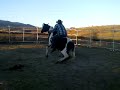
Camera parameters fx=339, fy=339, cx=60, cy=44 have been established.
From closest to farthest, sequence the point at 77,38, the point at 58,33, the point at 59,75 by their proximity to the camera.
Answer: the point at 59,75 < the point at 58,33 < the point at 77,38

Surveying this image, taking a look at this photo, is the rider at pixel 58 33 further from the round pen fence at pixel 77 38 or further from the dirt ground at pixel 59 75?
the round pen fence at pixel 77 38

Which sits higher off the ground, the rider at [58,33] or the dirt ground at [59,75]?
the rider at [58,33]

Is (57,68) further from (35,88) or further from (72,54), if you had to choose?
(35,88)

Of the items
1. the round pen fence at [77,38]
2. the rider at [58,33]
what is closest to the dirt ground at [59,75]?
the rider at [58,33]

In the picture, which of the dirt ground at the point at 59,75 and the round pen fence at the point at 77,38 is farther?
the round pen fence at the point at 77,38

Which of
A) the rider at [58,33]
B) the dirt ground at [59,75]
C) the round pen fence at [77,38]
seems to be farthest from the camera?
the round pen fence at [77,38]

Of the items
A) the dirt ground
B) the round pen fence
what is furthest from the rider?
the round pen fence

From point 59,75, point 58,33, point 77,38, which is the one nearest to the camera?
point 59,75

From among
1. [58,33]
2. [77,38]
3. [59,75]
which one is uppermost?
[58,33]

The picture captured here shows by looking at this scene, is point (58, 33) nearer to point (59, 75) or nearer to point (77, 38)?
point (59, 75)

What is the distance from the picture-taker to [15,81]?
35.6 ft

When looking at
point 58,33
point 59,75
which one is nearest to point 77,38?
point 58,33

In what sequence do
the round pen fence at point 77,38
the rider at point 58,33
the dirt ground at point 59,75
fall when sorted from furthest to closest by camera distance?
the round pen fence at point 77,38, the rider at point 58,33, the dirt ground at point 59,75

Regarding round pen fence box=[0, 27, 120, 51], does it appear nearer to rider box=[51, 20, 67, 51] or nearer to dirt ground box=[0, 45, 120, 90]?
rider box=[51, 20, 67, 51]
